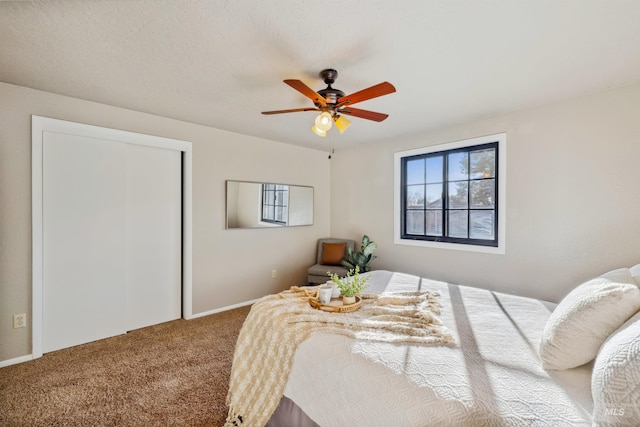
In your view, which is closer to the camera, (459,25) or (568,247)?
(459,25)

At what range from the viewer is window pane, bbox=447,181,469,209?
3.49 m

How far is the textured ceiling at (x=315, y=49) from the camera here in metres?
1.55

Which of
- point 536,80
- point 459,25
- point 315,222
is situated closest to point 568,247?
point 536,80

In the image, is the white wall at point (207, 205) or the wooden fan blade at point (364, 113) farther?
the white wall at point (207, 205)

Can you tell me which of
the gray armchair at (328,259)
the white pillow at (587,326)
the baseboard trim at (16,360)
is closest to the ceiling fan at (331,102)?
the white pillow at (587,326)

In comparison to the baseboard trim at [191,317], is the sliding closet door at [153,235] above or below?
above

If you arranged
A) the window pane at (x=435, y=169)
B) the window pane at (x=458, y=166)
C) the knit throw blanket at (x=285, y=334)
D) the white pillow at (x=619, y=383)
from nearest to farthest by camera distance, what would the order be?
the white pillow at (x=619, y=383)
the knit throw blanket at (x=285, y=334)
the window pane at (x=458, y=166)
the window pane at (x=435, y=169)

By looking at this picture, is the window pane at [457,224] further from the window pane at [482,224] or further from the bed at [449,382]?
the bed at [449,382]

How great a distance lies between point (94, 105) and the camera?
283cm

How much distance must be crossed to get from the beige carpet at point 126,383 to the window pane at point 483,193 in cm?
312

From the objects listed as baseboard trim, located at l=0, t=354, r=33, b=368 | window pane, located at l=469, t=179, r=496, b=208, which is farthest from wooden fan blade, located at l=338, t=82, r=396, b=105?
baseboard trim, located at l=0, t=354, r=33, b=368

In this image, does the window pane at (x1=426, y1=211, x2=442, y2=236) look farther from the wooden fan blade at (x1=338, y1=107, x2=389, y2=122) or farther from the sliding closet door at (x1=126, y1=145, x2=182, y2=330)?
the sliding closet door at (x1=126, y1=145, x2=182, y2=330)

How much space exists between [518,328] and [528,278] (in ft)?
5.52

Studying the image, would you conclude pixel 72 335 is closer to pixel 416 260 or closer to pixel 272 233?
pixel 272 233
